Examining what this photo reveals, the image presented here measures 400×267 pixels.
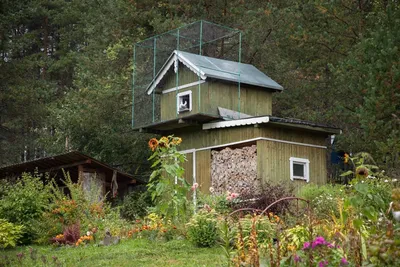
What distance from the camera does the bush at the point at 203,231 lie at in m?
13.2

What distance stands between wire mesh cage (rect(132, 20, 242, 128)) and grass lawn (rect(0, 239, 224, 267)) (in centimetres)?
1054

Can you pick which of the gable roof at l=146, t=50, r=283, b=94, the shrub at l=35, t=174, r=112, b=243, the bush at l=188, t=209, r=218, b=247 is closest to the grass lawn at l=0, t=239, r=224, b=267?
the bush at l=188, t=209, r=218, b=247

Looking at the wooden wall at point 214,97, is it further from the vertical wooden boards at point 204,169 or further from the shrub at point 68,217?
the shrub at point 68,217

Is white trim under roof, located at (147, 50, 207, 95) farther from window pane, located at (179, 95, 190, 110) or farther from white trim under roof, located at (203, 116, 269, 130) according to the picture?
white trim under roof, located at (203, 116, 269, 130)

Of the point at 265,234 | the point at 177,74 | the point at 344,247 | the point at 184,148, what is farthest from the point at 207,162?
the point at 344,247

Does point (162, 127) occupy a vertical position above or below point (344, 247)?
above

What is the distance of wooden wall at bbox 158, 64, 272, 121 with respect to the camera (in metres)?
23.6

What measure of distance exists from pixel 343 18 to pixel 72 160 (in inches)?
404

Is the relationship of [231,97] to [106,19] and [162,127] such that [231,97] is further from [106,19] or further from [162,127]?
[106,19]

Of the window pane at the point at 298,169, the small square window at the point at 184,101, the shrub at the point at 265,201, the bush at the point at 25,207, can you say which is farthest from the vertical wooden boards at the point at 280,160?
the bush at the point at 25,207

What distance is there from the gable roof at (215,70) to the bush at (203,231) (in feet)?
33.6

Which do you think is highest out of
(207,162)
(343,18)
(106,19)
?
(106,19)

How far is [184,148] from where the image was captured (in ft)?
81.6

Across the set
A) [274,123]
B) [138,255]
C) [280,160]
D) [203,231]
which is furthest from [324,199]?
[280,160]
